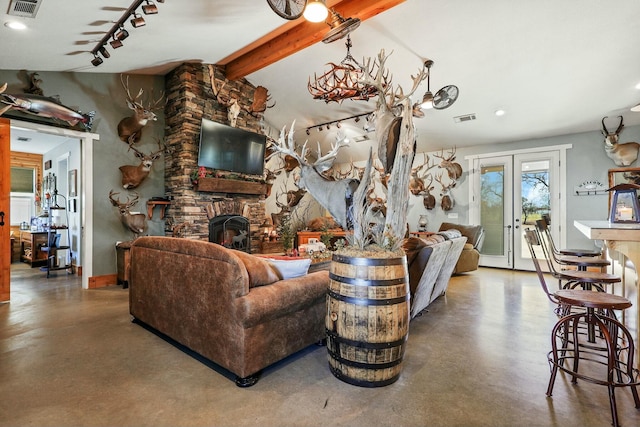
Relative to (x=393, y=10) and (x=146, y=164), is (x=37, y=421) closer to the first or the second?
(x=146, y=164)

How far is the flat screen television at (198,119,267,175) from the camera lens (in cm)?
528

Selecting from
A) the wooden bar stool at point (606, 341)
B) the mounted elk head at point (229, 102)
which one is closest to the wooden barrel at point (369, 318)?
the wooden bar stool at point (606, 341)

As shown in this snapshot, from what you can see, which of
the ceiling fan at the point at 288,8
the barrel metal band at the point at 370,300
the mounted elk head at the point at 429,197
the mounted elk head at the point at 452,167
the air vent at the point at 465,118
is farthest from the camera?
the mounted elk head at the point at 429,197

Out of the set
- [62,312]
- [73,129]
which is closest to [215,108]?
[73,129]

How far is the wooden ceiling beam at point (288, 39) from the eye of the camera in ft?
12.1

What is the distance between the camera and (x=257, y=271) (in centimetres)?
217

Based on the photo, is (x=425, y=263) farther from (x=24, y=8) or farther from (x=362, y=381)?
(x=24, y=8)

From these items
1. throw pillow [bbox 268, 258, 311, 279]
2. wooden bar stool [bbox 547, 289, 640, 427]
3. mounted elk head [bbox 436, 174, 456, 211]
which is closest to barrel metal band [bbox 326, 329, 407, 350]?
throw pillow [bbox 268, 258, 311, 279]

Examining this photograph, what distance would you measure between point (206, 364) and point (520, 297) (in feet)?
14.1

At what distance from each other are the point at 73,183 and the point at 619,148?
1004 centimetres

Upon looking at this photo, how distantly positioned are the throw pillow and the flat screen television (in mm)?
3554

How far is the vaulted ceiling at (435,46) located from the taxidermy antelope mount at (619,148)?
0.84 ft

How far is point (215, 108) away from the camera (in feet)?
18.6

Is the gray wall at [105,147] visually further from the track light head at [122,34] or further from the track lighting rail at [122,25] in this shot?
the track light head at [122,34]
